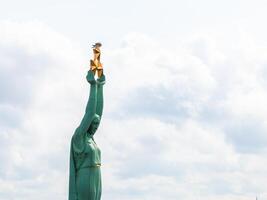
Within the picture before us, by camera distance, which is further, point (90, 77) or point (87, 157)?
point (90, 77)

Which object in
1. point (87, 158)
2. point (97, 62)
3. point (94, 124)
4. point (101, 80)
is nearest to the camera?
point (87, 158)

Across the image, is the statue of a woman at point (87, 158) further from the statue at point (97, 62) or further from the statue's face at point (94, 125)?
the statue at point (97, 62)

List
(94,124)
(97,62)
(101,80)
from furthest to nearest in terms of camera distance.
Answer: (97,62) → (101,80) → (94,124)

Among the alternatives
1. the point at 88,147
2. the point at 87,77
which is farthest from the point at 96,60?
the point at 88,147

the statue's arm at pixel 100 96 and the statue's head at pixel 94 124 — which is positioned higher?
the statue's arm at pixel 100 96

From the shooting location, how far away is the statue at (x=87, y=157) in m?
40.9

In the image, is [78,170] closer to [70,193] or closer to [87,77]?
[70,193]

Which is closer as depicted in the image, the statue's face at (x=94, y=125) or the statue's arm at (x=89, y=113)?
the statue's arm at (x=89, y=113)

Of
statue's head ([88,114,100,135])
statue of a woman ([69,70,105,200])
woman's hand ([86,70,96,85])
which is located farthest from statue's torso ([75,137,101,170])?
woman's hand ([86,70,96,85])

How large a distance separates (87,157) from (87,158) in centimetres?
5

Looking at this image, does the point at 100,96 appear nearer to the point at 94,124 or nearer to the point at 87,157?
the point at 94,124

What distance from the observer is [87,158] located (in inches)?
1620

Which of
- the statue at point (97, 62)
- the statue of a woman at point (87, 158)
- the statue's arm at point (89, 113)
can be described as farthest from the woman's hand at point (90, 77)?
the statue's arm at point (89, 113)

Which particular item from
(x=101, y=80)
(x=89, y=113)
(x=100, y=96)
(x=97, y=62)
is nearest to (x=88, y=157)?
(x=89, y=113)
